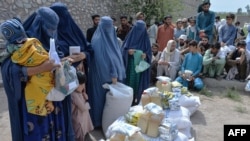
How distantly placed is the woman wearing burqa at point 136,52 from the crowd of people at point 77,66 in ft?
0.05

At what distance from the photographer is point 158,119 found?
2971 millimetres

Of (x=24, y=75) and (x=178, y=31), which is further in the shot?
(x=178, y=31)

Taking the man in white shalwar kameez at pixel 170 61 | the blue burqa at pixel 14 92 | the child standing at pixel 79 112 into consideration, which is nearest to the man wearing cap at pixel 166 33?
the man in white shalwar kameez at pixel 170 61

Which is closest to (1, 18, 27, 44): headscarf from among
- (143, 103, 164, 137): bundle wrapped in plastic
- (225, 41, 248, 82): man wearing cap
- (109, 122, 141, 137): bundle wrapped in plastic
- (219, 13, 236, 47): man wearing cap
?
(109, 122, 141, 137): bundle wrapped in plastic

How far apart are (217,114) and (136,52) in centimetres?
168

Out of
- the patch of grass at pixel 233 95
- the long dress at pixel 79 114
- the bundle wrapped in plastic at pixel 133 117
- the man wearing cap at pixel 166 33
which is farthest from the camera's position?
the man wearing cap at pixel 166 33

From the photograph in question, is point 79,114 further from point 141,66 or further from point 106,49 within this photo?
point 141,66

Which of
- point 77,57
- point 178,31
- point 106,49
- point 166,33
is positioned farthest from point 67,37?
point 178,31

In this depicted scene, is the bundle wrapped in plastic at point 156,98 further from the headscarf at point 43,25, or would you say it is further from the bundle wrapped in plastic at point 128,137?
the headscarf at point 43,25

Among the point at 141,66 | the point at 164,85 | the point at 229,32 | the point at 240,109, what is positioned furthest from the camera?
the point at 229,32

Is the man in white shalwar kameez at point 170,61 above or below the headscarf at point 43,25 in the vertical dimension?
below

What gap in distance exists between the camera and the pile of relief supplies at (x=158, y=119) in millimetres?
2672

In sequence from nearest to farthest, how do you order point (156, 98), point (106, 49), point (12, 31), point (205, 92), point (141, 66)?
1. point (12, 31)
2. point (106, 49)
3. point (156, 98)
4. point (141, 66)
5. point (205, 92)

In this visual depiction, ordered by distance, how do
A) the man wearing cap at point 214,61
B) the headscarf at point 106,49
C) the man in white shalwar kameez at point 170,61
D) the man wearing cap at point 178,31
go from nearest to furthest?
the headscarf at point 106,49 < the man in white shalwar kameez at point 170,61 < the man wearing cap at point 214,61 < the man wearing cap at point 178,31
